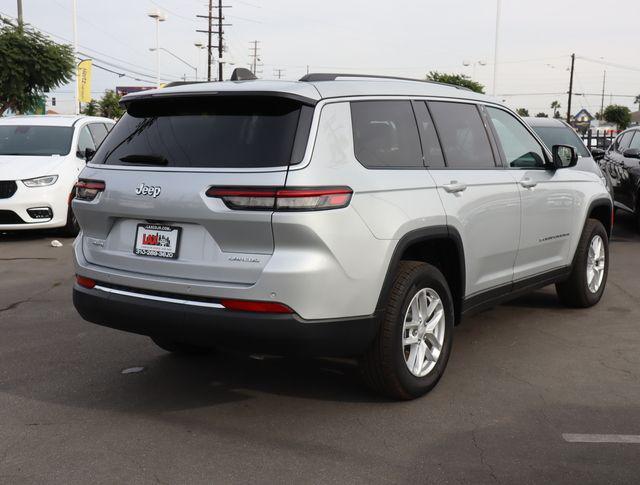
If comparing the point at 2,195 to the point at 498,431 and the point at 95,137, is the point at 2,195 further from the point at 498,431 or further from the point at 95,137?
the point at 498,431

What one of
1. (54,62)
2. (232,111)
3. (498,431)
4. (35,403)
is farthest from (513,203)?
(54,62)

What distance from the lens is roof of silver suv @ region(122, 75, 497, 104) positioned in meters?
3.81

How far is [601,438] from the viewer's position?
3.76 m

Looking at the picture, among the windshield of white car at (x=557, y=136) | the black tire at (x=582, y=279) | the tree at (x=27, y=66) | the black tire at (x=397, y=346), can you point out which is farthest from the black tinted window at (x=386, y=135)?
the tree at (x=27, y=66)

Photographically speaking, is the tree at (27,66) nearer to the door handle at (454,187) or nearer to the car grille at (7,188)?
the car grille at (7,188)

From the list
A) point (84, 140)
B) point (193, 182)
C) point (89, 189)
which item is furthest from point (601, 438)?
point (84, 140)

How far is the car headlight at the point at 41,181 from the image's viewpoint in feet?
34.3

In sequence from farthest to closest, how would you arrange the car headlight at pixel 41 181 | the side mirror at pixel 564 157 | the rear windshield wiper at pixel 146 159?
the car headlight at pixel 41 181, the side mirror at pixel 564 157, the rear windshield wiper at pixel 146 159

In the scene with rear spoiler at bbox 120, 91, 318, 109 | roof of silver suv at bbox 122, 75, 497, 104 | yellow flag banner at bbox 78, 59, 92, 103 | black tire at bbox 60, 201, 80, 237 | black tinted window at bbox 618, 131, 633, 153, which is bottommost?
black tire at bbox 60, 201, 80, 237

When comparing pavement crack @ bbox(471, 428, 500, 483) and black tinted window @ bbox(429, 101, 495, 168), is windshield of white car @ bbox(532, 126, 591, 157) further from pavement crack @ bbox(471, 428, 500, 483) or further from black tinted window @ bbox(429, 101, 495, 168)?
pavement crack @ bbox(471, 428, 500, 483)

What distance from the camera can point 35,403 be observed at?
4285 mm

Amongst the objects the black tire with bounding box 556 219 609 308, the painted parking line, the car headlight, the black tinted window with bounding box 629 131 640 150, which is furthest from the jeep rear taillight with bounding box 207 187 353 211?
the black tinted window with bounding box 629 131 640 150

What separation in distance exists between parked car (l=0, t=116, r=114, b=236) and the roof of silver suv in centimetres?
665

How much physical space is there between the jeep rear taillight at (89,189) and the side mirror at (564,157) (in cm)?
338
